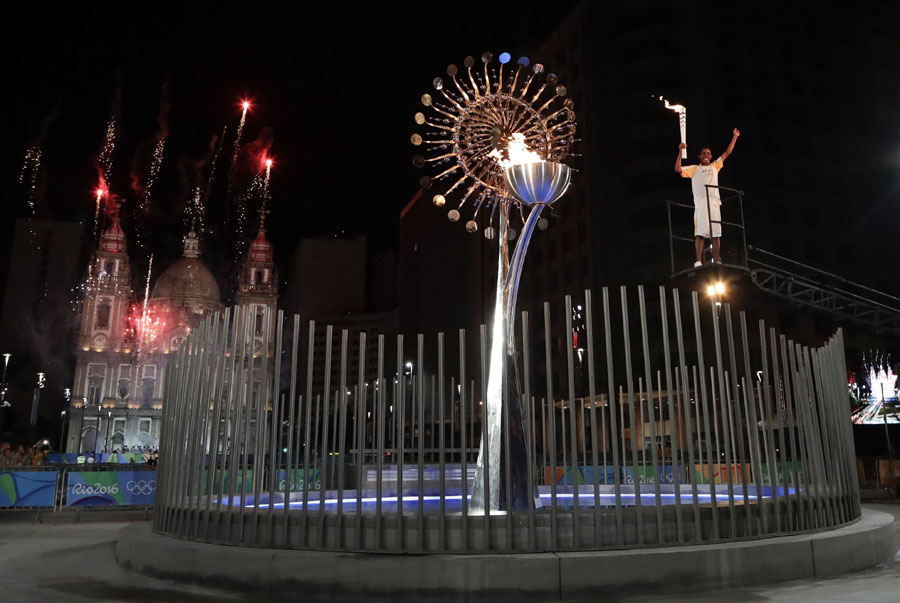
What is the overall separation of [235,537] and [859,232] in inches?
2146

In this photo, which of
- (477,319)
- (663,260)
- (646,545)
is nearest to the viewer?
(646,545)

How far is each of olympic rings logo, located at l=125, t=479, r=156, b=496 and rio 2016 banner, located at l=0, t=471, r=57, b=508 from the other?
181cm

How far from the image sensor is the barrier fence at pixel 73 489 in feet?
61.1

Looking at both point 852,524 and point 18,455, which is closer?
point 852,524

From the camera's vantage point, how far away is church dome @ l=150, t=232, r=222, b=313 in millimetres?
105625

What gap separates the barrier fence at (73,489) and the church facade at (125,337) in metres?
83.8

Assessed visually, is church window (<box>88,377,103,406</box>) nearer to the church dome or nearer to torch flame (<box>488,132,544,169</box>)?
the church dome

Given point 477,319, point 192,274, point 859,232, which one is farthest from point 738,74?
point 192,274

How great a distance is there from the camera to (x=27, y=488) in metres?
18.8

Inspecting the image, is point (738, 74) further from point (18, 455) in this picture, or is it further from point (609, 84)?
point (18, 455)

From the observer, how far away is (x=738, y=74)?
5334 cm

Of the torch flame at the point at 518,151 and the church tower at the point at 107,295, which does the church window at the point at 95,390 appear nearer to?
the church tower at the point at 107,295

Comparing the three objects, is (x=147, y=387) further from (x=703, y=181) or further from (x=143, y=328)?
(x=703, y=181)

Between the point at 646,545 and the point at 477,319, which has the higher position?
the point at 477,319
